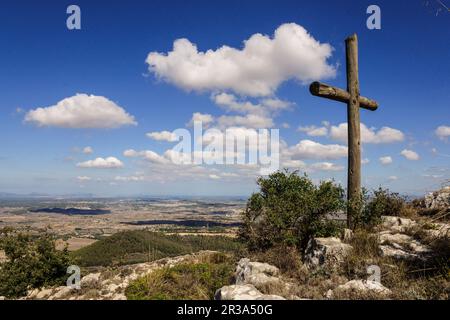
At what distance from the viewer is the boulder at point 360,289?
6293 mm

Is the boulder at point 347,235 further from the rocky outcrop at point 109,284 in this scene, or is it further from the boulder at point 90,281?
the boulder at point 90,281

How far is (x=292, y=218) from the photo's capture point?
34.6 ft

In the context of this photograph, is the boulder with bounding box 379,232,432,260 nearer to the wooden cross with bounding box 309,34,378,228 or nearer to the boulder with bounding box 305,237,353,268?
the boulder with bounding box 305,237,353,268

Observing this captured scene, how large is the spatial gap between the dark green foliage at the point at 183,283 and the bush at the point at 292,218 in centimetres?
147

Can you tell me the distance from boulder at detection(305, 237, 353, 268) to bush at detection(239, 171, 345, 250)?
0.98 meters

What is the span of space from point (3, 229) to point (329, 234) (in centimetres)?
1903

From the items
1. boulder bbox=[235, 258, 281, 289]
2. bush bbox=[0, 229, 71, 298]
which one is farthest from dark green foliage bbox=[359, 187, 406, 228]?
bush bbox=[0, 229, 71, 298]

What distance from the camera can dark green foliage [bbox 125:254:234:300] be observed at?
8242 mm

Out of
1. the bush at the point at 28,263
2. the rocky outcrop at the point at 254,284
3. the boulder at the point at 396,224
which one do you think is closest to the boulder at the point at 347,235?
the boulder at the point at 396,224

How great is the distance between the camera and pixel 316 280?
7562 millimetres

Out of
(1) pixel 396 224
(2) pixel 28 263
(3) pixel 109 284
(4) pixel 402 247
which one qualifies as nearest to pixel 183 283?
(3) pixel 109 284

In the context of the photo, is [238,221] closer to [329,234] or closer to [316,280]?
[329,234]
